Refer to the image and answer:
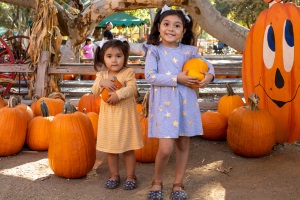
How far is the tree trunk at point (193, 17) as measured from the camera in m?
4.99

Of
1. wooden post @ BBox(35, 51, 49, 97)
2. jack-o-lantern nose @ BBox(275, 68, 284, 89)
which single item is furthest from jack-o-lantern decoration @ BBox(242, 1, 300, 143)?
wooden post @ BBox(35, 51, 49, 97)

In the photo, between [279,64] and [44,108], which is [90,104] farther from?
[279,64]

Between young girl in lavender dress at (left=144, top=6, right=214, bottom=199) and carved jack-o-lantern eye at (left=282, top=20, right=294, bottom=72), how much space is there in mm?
1444

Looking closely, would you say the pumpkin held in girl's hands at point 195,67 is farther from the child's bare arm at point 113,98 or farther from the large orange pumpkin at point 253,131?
the large orange pumpkin at point 253,131

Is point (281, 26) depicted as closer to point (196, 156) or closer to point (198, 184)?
point (196, 156)

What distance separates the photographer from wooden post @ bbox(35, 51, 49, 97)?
18.1 ft

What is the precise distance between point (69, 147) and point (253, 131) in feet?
6.05

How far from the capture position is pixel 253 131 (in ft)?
12.8

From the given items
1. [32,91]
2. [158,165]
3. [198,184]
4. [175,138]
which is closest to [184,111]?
[175,138]

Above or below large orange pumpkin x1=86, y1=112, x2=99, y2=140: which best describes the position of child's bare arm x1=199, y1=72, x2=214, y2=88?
above

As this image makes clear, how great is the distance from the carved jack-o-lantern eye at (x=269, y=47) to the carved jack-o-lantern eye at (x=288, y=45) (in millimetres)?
155

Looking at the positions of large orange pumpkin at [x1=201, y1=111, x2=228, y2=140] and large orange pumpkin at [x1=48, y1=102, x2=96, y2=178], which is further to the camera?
large orange pumpkin at [x1=201, y1=111, x2=228, y2=140]

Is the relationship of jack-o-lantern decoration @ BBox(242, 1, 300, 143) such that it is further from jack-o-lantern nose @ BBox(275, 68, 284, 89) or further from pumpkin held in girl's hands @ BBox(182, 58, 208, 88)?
pumpkin held in girl's hands @ BBox(182, 58, 208, 88)

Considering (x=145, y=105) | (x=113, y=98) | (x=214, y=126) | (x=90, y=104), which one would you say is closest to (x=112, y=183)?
(x=113, y=98)
